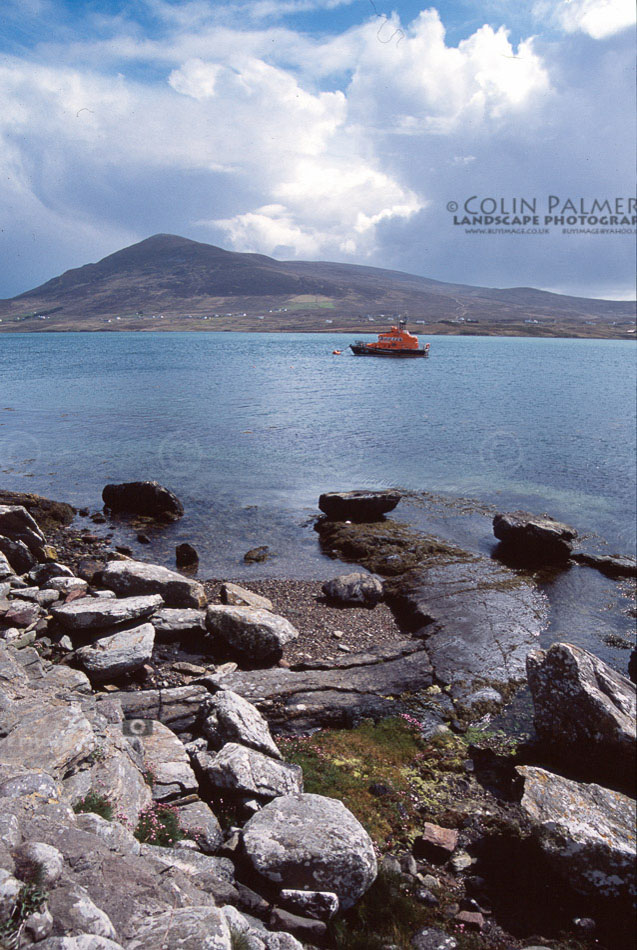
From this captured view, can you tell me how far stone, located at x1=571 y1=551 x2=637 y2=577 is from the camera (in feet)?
63.6

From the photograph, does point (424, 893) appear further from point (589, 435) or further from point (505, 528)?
point (589, 435)

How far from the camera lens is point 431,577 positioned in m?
17.8

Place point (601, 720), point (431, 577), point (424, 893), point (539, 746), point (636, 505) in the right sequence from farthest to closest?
1. point (636, 505)
2. point (431, 577)
3. point (539, 746)
4. point (601, 720)
5. point (424, 893)

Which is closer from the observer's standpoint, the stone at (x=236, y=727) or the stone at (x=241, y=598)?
the stone at (x=236, y=727)

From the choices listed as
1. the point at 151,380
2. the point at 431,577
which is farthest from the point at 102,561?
the point at 151,380

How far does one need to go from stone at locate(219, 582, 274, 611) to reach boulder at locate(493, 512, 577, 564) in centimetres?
989

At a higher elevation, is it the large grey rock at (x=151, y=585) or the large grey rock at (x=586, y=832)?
the large grey rock at (x=151, y=585)

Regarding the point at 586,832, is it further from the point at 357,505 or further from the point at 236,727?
the point at 357,505

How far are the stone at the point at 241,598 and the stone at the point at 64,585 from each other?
3554mm

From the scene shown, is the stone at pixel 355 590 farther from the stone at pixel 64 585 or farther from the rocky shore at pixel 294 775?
the stone at pixel 64 585

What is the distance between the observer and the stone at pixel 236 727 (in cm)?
888

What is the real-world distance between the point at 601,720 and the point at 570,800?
1859 mm

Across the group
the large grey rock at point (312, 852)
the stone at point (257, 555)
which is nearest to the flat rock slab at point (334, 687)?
the large grey rock at point (312, 852)

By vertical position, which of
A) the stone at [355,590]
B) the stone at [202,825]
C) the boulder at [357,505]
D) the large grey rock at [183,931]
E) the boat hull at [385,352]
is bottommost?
the stone at [355,590]
